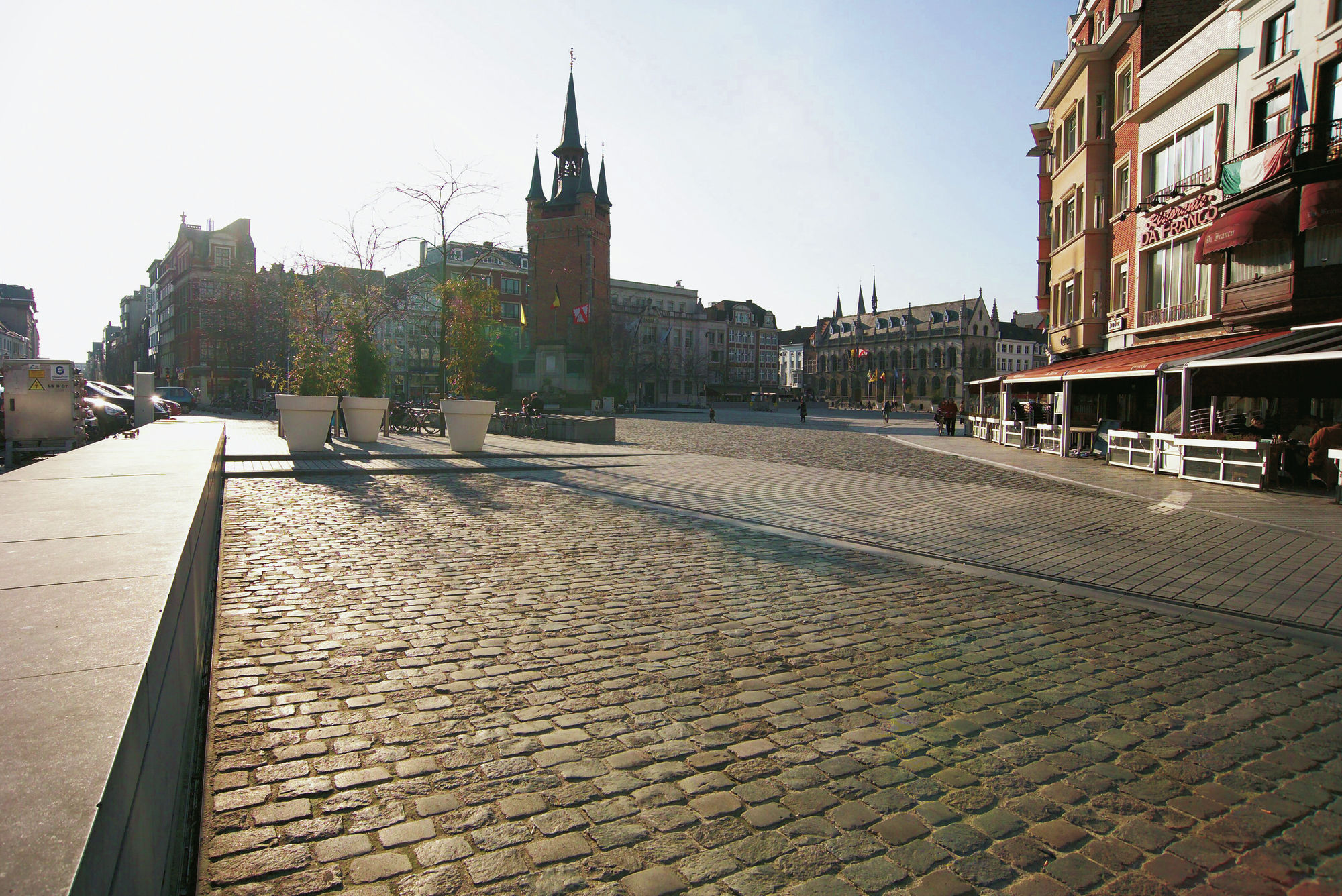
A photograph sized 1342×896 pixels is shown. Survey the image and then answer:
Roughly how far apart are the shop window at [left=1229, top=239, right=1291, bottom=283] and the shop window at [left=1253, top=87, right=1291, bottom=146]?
7.84 feet

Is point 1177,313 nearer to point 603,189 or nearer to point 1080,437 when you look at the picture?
point 1080,437

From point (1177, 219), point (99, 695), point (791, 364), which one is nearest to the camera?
point (99, 695)

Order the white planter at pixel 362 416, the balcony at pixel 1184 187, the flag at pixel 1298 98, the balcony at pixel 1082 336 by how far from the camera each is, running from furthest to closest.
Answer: the balcony at pixel 1082 336
the balcony at pixel 1184 187
the white planter at pixel 362 416
the flag at pixel 1298 98

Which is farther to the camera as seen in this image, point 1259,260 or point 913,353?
point 913,353

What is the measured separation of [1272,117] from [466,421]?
2012 cm

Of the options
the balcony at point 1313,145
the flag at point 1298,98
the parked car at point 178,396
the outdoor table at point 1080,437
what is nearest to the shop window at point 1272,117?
the flag at point 1298,98

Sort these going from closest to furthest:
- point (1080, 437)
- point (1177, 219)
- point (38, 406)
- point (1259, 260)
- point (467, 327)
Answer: point (38, 406), point (1259, 260), point (467, 327), point (1177, 219), point (1080, 437)

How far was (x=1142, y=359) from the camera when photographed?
A: 1922 cm

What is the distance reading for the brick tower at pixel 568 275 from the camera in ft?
228

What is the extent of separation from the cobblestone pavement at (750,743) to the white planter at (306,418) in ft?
38.7

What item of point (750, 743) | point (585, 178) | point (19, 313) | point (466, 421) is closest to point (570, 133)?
point (585, 178)

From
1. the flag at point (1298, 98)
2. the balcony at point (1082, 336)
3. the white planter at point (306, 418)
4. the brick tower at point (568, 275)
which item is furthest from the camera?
the brick tower at point (568, 275)

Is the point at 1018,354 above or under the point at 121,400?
above

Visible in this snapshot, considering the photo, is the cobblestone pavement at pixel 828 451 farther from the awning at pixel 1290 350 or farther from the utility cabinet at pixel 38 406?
the utility cabinet at pixel 38 406
